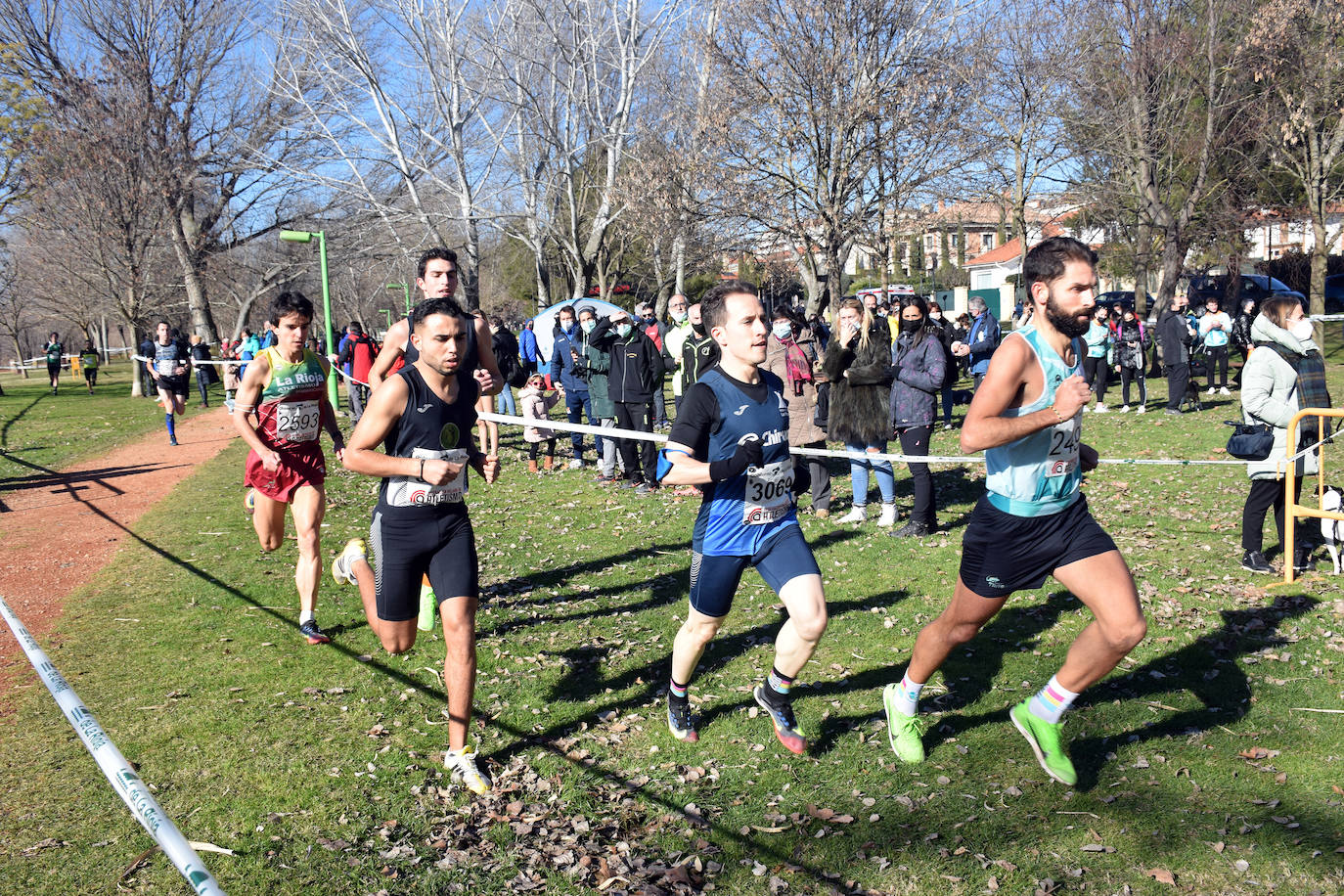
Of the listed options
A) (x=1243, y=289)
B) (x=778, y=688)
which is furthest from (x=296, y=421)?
(x=1243, y=289)

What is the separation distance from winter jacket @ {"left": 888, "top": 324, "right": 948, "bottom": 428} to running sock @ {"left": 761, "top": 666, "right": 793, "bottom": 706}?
4.65m

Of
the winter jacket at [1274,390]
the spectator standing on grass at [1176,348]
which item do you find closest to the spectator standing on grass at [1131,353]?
the spectator standing on grass at [1176,348]

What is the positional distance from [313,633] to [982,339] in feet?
39.3

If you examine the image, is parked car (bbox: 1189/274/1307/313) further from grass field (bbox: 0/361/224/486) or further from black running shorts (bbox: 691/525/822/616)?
grass field (bbox: 0/361/224/486)

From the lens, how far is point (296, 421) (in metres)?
6.32

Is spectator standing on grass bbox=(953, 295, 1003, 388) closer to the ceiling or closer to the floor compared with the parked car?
closer to the floor

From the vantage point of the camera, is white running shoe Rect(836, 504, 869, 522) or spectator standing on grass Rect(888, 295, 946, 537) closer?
spectator standing on grass Rect(888, 295, 946, 537)

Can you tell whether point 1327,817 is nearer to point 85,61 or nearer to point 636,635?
point 636,635

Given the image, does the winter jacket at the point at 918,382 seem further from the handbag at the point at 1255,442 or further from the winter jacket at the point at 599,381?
the winter jacket at the point at 599,381

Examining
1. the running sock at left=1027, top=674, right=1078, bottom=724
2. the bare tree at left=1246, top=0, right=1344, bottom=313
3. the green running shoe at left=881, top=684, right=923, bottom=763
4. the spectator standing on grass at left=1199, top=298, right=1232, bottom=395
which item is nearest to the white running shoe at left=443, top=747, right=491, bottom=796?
the green running shoe at left=881, top=684, right=923, bottom=763

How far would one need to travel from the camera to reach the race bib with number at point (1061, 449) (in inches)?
153

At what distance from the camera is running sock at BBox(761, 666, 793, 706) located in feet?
14.6

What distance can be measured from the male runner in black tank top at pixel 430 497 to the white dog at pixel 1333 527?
19.8 ft

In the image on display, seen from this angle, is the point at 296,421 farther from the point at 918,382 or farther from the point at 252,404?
the point at 918,382
